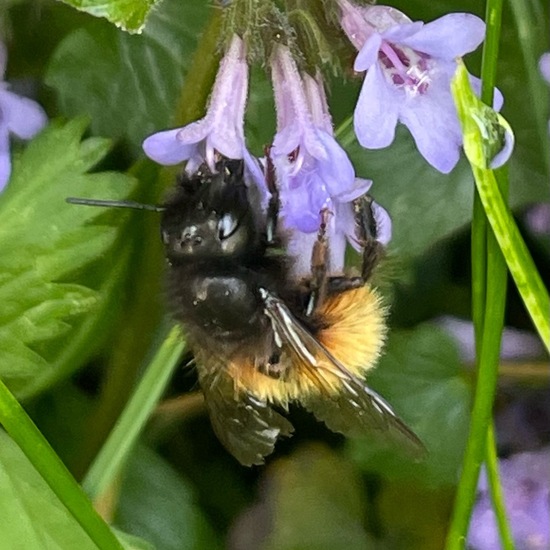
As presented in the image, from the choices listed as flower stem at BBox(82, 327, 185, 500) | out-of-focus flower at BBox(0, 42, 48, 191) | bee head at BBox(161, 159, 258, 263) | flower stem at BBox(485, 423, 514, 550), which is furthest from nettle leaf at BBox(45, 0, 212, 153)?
flower stem at BBox(485, 423, 514, 550)

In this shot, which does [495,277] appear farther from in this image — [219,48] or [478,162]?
[219,48]

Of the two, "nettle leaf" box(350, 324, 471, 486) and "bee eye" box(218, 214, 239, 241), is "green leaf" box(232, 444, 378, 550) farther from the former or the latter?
"bee eye" box(218, 214, 239, 241)

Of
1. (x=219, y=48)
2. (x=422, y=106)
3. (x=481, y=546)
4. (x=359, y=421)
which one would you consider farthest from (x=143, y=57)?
(x=481, y=546)

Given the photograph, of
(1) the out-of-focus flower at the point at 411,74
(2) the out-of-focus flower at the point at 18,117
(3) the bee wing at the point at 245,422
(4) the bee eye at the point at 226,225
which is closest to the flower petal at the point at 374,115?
(1) the out-of-focus flower at the point at 411,74

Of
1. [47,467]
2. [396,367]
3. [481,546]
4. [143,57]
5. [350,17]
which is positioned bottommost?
[481,546]

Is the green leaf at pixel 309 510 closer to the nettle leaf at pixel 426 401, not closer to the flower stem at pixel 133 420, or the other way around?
the nettle leaf at pixel 426 401

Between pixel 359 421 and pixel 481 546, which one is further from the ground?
pixel 359 421
